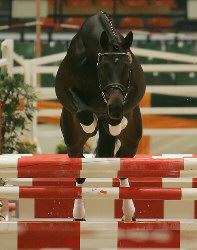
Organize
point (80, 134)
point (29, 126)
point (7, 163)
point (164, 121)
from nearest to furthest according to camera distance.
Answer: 1. point (7, 163)
2. point (80, 134)
3. point (29, 126)
4. point (164, 121)

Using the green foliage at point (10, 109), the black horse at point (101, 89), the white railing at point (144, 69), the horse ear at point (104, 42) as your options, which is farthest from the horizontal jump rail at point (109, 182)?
the white railing at point (144, 69)

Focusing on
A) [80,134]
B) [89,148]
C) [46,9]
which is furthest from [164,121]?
[46,9]

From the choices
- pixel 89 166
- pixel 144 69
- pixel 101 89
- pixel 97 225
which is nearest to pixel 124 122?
pixel 101 89

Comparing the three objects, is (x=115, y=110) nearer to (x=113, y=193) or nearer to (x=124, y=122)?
(x=113, y=193)

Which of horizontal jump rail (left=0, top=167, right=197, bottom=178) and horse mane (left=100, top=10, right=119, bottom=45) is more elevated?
horse mane (left=100, top=10, right=119, bottom=45)

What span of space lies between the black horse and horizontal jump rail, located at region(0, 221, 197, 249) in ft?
1.46

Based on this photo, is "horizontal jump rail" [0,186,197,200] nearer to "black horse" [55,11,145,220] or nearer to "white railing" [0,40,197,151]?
"black horse" [55,11,145,220]

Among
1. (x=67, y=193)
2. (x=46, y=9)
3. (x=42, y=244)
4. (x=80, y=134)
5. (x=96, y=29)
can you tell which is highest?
(x=46, y=9)

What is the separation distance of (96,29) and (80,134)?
1.83 ft

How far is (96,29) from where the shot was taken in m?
3.04

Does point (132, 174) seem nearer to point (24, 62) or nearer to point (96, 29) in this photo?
point (96, 29)

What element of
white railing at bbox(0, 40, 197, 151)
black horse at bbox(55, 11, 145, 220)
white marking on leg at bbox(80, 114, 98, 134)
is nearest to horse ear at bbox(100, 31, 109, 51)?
black horse at bbox(55, 11, 145, 220)

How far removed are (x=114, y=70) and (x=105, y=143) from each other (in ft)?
2.61

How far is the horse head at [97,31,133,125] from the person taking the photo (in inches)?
103
